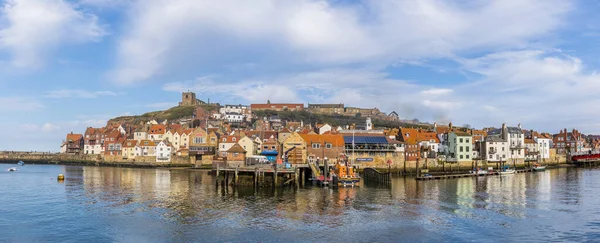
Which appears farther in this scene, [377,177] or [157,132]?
[157,132]

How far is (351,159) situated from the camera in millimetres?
92500

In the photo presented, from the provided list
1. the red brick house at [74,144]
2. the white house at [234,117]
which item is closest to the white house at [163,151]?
the red brick house at [74,144]

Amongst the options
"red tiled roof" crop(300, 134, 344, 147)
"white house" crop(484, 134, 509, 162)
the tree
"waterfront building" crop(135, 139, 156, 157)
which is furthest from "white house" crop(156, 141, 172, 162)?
"white house" crop(484, 134, 509, 162)

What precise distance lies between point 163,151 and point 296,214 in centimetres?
8390

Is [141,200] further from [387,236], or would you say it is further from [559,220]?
[559,220]

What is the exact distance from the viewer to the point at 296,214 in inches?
1550

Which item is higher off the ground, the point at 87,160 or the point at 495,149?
the point at 495,149

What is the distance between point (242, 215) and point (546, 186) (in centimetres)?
4765

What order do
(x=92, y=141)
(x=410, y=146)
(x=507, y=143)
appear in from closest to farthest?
1. (x=410, y=146)
2. (x=507, y=143)
3. (x=92, y=141)

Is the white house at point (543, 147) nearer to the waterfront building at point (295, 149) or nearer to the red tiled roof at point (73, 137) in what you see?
the waterfront building at point (295, 149)

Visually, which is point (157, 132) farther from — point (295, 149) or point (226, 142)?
point (295, 149)

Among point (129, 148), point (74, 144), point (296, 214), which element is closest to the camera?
point (296, 214)

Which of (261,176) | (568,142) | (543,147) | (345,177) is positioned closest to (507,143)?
(543,147)

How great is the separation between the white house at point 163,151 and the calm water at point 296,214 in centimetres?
5458
